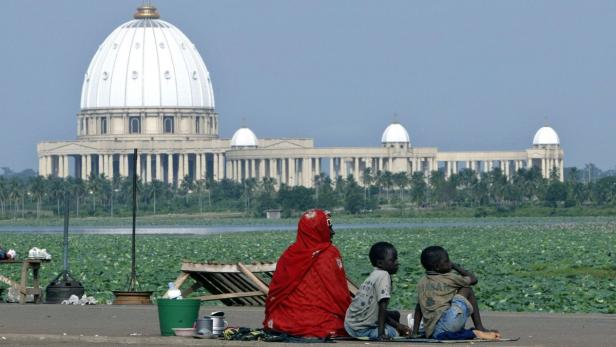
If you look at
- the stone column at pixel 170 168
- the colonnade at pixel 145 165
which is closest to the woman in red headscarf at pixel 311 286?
the colonnade at pixel 145 165

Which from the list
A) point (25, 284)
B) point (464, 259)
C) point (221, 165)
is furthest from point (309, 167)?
point (25, 284)

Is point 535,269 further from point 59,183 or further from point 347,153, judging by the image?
point 347,153

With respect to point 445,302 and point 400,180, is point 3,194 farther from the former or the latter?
point 445,302

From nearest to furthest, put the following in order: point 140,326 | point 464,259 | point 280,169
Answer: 1. point 140,326
2. point 464,259
3. point 280,169

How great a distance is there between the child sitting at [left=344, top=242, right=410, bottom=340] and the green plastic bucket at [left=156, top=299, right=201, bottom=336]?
1.84 metres

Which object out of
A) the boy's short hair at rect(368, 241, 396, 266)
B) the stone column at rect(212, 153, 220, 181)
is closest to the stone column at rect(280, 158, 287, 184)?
the stone column at rect(212, 153, 220, 181)

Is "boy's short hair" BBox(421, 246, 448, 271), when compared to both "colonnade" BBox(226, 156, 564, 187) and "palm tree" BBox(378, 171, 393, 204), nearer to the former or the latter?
"palm tree" BBox(378, 171, 393, 204)

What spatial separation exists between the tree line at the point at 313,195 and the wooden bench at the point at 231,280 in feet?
340

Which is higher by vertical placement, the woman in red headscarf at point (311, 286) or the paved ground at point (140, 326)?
the woman in red headscarf at point (311, 286)

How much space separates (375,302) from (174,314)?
222cm

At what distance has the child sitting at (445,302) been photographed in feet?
61.8

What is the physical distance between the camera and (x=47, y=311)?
24.0 metres

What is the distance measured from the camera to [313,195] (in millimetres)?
142875

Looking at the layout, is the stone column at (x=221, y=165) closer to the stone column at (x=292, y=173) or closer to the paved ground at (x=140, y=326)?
the stone column at (x=292, y=173)
